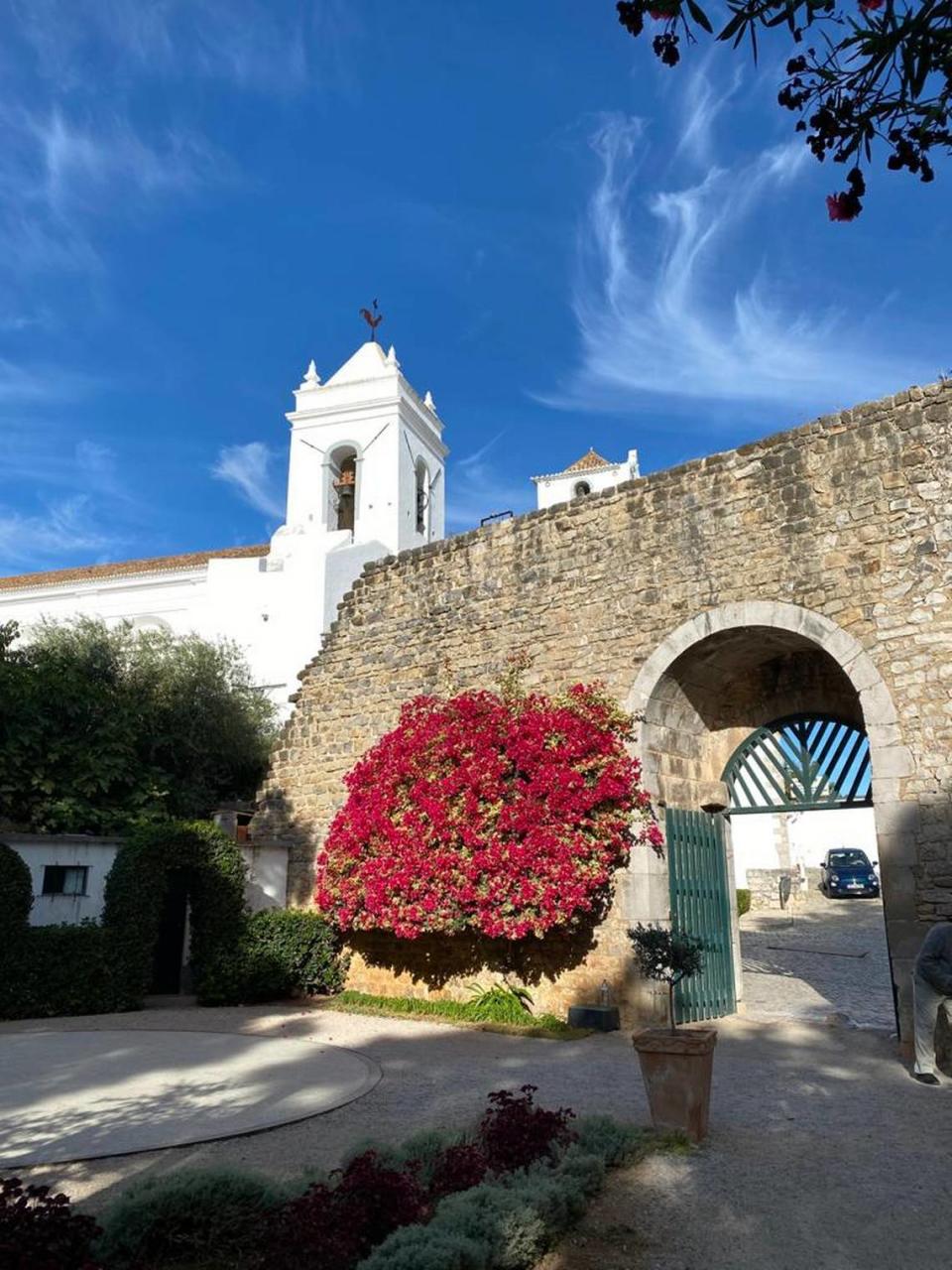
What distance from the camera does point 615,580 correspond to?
1053 centimetres

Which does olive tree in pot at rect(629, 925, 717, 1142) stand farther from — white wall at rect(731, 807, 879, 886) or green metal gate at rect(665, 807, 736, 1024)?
white wall at rect(731, 807, 879, 886)

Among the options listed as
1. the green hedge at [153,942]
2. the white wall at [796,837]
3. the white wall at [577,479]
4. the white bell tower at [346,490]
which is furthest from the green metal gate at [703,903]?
the white wall at [577,479]

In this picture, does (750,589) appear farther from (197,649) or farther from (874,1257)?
(197,649)

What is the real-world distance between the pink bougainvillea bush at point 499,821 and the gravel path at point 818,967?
2.85 m

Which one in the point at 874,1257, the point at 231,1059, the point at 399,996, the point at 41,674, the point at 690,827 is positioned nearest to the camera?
the point at 874,1257

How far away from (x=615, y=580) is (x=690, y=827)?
2864 millimetres

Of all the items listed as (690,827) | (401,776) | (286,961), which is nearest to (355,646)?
(401,776)

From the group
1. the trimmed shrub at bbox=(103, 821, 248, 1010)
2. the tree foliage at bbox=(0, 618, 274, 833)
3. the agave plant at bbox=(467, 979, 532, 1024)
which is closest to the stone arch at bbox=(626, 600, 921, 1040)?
the agave plant at bbox=(467, 979, 532, 1024)

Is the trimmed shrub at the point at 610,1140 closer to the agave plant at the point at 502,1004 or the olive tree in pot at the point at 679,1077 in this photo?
the olive tree in pot at the point at 679,1077

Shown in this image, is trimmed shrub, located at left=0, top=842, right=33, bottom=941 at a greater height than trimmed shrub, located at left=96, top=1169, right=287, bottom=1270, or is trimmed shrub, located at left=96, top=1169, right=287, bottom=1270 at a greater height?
trimmed shrub, located at left=0, top=842, right=33, bottom=941

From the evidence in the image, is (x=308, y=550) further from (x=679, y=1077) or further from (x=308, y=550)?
(x=679, y=1077)

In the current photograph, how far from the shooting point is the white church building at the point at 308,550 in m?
26.1

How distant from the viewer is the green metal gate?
979cm

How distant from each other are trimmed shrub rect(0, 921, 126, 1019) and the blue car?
21.8 meters
